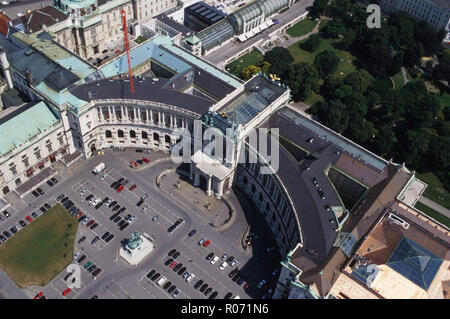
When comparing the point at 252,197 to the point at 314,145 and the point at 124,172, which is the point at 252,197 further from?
the point at 124,172

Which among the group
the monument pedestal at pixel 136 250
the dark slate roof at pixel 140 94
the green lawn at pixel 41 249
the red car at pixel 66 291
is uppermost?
the dark slate roof at pixel 140 94

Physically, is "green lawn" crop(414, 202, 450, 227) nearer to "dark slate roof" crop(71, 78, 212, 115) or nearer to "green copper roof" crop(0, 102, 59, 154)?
"dark slate roof" crop(71, 78, 212, 115)

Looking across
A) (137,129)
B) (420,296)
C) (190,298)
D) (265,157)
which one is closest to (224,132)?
(265,157)

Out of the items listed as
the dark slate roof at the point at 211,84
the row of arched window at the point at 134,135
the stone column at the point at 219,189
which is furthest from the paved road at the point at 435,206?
the row of arched window at the point at 134,135

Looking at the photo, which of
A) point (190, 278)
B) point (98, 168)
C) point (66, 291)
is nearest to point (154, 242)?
point (190, 278)

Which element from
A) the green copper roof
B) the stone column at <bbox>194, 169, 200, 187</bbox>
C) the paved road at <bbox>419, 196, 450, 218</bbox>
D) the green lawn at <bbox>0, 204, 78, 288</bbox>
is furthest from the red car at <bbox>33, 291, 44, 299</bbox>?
the paved road at <bbox>419, 196, 450, 218</bbox>

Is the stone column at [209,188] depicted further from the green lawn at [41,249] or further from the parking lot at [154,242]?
the green lawn at [41,249]

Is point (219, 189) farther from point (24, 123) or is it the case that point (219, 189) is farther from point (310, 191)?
point (24, 123)
